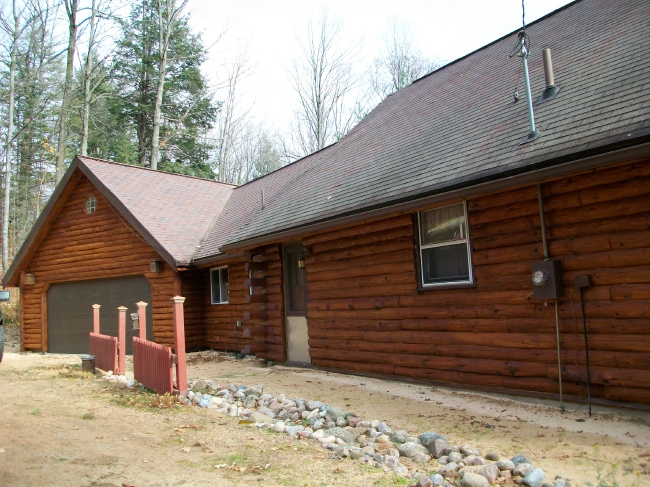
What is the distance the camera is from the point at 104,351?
1112 cm

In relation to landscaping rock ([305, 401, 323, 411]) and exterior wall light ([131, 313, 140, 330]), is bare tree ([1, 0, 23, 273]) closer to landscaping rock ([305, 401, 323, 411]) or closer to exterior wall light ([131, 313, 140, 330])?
exterior wall light ([131, 313, 140, 330])

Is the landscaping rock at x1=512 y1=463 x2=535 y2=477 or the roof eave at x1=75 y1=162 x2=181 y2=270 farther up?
the roof eave at x1=75 y1=162 x2=181 y2=270

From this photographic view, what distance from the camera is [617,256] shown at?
5859 millimetres

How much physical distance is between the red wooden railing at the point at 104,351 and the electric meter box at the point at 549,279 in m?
8.16

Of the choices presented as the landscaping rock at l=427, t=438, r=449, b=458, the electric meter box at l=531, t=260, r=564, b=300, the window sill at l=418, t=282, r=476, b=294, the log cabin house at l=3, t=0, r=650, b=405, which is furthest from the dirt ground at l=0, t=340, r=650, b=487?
the window sill at l=418, t=282, r=476, b=294

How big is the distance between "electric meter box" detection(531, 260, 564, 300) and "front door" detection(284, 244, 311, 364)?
17.1ft

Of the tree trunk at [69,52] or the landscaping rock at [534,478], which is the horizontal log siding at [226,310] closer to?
the landscaping rock at [534,478]

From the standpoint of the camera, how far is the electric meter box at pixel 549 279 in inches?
245

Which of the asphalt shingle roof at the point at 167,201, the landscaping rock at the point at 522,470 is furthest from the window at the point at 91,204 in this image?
the landscaping rock at the point at 522,470

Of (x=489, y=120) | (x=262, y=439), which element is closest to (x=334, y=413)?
(x=262, y=439)

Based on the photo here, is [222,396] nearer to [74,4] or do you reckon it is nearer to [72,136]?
[74,4]

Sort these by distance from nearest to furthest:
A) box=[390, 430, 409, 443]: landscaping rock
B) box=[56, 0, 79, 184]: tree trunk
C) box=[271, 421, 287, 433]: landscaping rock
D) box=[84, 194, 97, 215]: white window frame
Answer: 1. box=[390, 430, 409, 443]: landscaping rock
2. box=[271, 421, 287, 433]: landscaping rock
3. box=[84, 194, 97, 215]: white window frame
4. box=[56, 0, 79, 184]: tree trunk

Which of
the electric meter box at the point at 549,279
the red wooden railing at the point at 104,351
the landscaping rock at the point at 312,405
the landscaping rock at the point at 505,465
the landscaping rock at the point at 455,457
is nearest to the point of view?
the landscaping rock at the point at 505,465

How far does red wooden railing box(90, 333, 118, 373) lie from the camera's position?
10.6 meters
